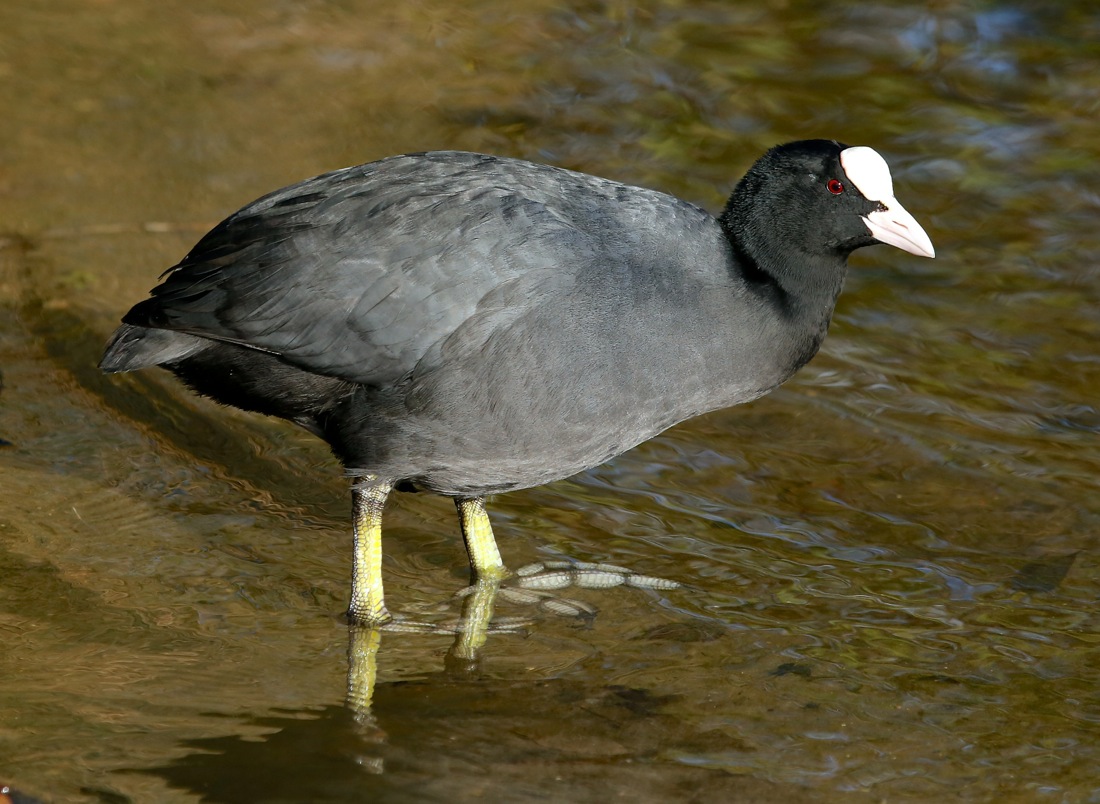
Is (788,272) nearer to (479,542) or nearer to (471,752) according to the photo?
(479,542)

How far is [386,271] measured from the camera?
402 centimetres

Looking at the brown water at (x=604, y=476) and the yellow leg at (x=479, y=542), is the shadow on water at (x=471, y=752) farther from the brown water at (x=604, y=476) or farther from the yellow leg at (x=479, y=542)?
the yellow leg at (x=479, y=542)

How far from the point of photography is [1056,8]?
324 inches

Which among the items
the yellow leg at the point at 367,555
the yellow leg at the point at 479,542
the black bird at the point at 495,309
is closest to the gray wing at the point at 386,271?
the black bird at the point at 495,309

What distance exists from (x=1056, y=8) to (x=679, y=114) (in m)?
2.40

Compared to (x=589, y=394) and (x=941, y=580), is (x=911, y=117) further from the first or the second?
(x=589, y=394)

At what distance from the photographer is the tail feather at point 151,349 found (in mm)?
4195

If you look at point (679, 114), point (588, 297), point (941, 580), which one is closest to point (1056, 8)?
point (679, 114)

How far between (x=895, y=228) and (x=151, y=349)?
7.17 feet

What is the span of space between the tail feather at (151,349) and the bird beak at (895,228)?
1.97 meters

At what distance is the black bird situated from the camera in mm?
3994

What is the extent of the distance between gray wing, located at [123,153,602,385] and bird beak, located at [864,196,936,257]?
0.82 metres

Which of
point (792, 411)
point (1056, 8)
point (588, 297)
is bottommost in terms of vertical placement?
point (792, 411)

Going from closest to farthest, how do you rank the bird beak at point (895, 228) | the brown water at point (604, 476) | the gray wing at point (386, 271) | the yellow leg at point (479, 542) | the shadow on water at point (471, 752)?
the shadow on water at point (471, 752) < the brown water at point (604, 476) < the gray wing at point (386, 271) < the bird beak at point (895, 228) < the yellow leg at point (479, 542)
